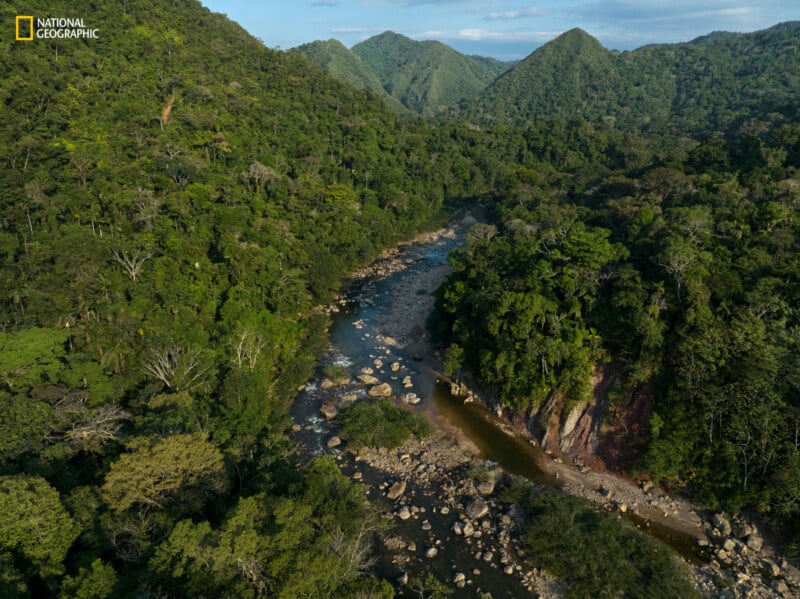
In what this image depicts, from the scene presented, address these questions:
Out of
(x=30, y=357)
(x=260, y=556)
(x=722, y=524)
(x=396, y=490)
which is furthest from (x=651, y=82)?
(x=260, y=556)

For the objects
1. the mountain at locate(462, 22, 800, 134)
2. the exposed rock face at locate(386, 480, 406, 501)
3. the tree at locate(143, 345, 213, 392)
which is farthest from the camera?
the mountain at locate(462, 22, 800, 134)

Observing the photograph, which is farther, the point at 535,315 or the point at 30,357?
the point at 535,315

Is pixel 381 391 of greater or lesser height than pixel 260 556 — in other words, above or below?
below

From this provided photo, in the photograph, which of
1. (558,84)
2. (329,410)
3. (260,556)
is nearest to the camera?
(260,556)

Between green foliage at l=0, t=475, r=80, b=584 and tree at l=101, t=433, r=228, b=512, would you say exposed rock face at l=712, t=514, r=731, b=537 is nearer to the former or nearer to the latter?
tree at l=101, t=433, r=228, b=512

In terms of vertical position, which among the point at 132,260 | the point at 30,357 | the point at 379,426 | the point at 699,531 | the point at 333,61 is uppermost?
the point at 333,61

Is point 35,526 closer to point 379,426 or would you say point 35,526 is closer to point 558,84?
point 379,426

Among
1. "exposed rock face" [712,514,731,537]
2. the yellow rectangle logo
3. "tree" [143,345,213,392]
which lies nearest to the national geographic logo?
the yellow rectangle logo

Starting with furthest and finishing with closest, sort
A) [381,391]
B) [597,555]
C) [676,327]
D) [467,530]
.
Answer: [381,391] → [676,327] → [467,530] → [597,555]
